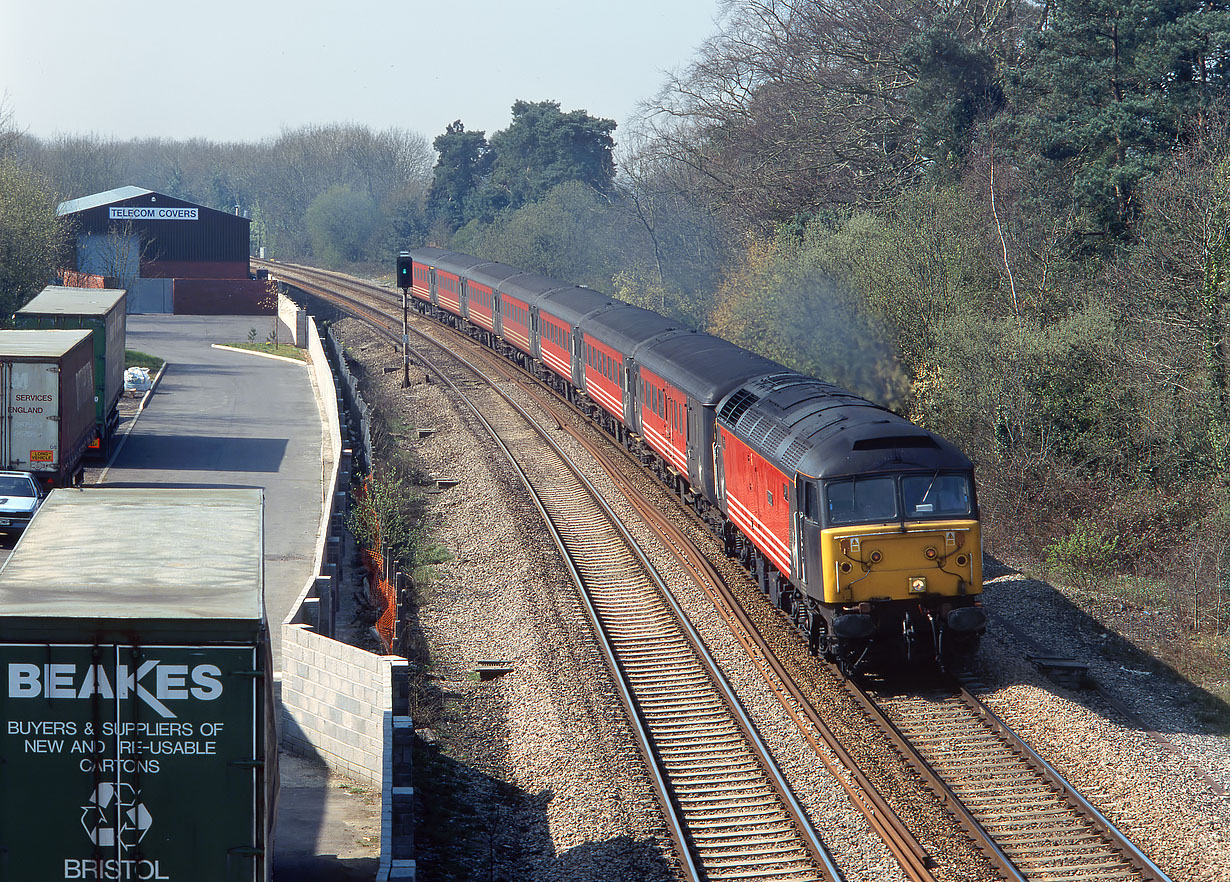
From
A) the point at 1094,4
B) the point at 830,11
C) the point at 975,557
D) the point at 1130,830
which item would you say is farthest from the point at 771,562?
the point at 830,11

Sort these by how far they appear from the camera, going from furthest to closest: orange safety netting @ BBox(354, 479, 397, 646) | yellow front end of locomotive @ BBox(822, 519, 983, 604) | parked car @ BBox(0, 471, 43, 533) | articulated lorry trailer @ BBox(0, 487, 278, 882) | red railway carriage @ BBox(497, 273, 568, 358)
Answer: red railway carriage @ BBox(497, 273, 568, 358) < parked car @ BBox(0, 471, 43, 533) < orange safety netting @ BBox(354, 479, 397, 646) < yellow front end of locomotive @ BBox(822, 519, 983, 604) < articulated lorry trailer @ BBox(0, 487, 278, 882)

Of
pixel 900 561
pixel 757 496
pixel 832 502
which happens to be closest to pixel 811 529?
pixel 832 502

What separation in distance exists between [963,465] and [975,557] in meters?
1.20

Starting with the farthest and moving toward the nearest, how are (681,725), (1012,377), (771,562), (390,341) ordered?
(390,341) < (1012,377) < (771,562) < (681,725)

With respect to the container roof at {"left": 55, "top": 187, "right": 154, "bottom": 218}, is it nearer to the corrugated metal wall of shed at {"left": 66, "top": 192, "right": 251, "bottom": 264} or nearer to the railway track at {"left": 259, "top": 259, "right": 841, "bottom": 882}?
the corrugated metal wall of shed at {"left": 66, "top": 192, "right": 251, "bottom": 264}

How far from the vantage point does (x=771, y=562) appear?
17.6m

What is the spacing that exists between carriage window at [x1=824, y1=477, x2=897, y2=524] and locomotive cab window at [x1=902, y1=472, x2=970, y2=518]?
20 centimetres

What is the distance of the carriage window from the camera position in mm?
14766

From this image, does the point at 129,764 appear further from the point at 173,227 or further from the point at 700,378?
the point at 173,227

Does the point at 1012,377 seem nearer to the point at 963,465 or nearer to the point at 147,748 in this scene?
the point at 963,465

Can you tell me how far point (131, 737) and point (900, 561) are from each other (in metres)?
9.63

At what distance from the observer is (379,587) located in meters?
19.8

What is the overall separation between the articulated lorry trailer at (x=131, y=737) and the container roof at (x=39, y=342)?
56.4 feet

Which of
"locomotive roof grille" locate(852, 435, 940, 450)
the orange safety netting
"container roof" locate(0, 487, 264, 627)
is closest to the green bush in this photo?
"locomotive roof grille" locate(852, 435, 940, 450)
